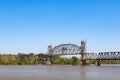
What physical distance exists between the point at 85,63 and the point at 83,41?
14057 mm

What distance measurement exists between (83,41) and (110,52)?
26444 mm

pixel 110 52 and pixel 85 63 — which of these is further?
pixel 85 63

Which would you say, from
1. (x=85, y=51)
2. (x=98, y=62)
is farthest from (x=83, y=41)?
(x=98, y=62)

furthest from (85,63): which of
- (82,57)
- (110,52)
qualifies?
(110,52)

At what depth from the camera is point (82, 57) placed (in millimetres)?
195750

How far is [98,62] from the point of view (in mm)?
186750

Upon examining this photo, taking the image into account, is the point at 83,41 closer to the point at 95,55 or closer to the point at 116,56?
the point at 95,55

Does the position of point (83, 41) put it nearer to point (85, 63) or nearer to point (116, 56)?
point (85, 63)

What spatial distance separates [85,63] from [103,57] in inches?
572

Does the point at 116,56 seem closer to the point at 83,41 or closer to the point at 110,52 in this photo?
the point at 110,52

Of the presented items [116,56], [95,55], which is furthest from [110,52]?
[95,55]

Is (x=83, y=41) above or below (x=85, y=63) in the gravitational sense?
above

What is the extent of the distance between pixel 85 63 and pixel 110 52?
23117 mm

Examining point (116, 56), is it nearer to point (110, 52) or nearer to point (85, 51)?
point (110, 52)
